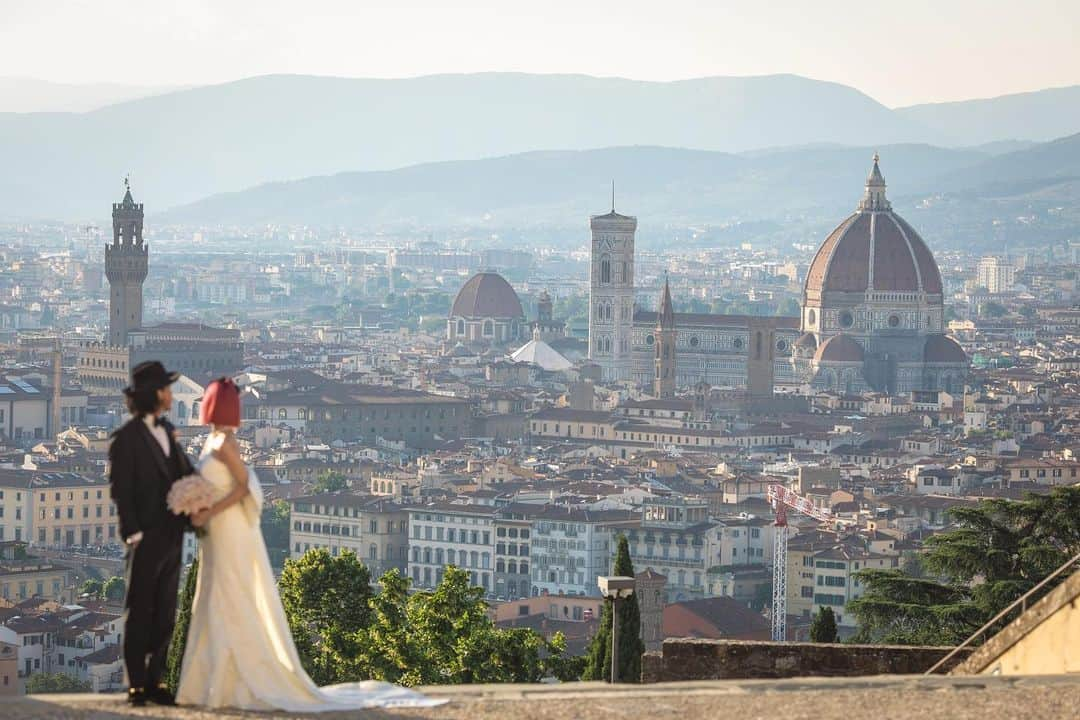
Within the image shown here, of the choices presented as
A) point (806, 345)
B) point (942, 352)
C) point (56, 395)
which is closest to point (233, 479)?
point (56, 395)

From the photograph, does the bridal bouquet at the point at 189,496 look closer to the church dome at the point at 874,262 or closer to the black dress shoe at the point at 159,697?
the black dress shoe at the point at 159,697

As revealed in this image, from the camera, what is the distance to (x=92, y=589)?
1889 inches

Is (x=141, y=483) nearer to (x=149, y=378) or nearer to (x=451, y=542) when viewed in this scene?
(x=149, y=378)

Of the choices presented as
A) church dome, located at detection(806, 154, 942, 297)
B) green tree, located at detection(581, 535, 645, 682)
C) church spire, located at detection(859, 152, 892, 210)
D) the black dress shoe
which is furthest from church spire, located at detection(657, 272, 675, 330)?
the black dress shoe

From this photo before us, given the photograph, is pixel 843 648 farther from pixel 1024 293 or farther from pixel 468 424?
pixel 1024 293

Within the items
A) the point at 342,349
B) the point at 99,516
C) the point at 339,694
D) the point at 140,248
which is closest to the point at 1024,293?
the point at 342,349

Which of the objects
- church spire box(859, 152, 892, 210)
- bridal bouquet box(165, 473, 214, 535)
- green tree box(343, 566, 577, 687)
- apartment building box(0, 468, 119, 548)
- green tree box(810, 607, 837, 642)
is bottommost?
apartment building box(0, 468, 119, 548)

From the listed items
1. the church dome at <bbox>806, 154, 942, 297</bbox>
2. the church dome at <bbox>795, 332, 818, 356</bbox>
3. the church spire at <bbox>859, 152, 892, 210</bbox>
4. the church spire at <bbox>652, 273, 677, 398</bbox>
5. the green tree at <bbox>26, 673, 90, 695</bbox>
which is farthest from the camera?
the church spire at <bbox>859, 152, 892, 210</bbox>

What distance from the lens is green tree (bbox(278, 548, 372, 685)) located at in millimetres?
25234

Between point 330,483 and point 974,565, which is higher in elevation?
point 974,565

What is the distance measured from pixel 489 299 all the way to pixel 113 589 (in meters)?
83.8

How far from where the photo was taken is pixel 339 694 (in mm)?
9203

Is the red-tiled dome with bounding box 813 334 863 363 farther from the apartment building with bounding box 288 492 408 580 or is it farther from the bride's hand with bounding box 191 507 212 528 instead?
the bride's hand with bounding box 191 507 212 528

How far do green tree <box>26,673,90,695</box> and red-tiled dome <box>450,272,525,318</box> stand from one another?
9299cm
